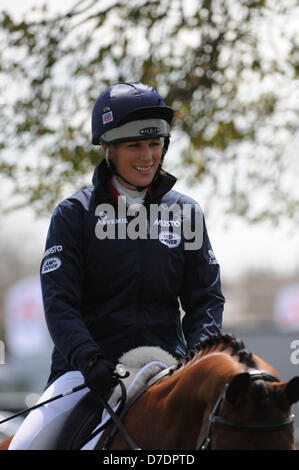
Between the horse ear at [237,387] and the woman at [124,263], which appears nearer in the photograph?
the horse ear at [237,387]

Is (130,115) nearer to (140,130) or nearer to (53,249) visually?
(140,130)

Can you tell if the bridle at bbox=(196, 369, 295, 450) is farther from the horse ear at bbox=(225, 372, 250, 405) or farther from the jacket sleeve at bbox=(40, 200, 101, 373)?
the jacket sleeve at bbox=(40, 200, 101, 373)

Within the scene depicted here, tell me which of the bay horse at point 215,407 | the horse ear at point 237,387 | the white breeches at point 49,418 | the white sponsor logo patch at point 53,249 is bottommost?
the white breeches at point 49,418

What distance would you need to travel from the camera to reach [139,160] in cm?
363

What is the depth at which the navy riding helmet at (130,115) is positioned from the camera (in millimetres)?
3635

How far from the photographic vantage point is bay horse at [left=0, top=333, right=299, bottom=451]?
2.29m

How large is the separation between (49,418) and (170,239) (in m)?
1.02

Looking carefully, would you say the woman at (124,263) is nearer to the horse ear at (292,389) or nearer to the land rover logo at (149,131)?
the land rover logo at (149,131)

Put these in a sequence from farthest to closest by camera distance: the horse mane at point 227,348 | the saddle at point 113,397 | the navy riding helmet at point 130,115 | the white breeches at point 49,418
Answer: the navy riding helmet at point 130,115 < the white breeches at point 49,418 < the saddle at point 113,397 < the horse mane at point 227,348

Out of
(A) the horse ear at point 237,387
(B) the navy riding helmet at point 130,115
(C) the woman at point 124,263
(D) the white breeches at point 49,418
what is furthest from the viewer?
(B) the navy riding helmet at point 130,115

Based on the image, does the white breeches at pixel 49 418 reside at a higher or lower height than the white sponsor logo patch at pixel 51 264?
lower

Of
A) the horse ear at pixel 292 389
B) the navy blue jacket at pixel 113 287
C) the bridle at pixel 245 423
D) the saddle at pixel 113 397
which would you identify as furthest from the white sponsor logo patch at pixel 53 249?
the horse ear at pixel 292 389

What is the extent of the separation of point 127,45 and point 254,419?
748 centimetres

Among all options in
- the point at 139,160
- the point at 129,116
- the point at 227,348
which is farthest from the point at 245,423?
the point at 129,116
